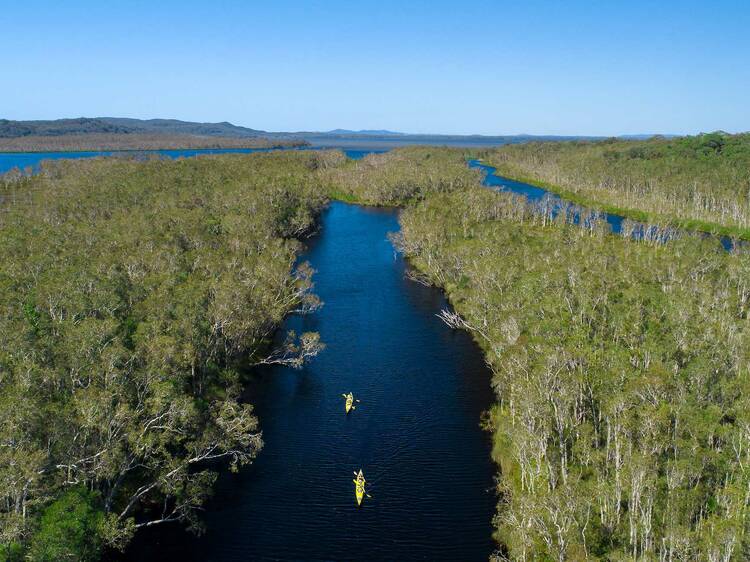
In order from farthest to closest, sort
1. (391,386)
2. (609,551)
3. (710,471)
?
(391,386)
(710,471)
(609,551)

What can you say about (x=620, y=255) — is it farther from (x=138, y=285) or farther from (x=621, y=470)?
(x=138, y=285)

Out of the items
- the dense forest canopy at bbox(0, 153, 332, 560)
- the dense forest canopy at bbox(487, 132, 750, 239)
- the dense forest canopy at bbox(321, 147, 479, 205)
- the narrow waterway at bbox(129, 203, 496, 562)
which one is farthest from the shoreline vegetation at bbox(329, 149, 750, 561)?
the dense forest canopy at bbox(321, 147, 479, 205)

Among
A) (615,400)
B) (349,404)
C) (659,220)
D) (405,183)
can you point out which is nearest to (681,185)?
(659,220)

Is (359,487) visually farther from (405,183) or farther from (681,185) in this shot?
(405,183)

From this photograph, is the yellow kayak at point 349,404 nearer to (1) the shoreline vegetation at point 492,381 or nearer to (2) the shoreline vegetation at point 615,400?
(1) the shoreline vegetation at point 492,381

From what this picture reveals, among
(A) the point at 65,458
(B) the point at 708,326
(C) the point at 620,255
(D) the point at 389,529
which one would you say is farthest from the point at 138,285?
(C) the point at 620,255
